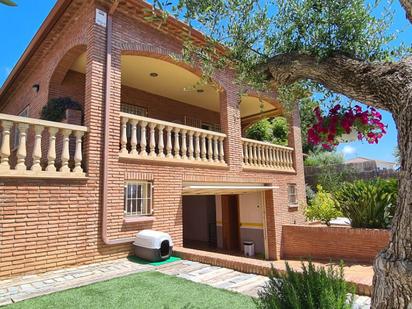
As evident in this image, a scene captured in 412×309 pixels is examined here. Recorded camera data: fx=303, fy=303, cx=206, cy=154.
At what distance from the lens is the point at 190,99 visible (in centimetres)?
1487

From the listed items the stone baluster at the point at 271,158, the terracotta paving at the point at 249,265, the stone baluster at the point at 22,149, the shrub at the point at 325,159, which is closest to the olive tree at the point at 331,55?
the terracotta paving at the point at 249,265

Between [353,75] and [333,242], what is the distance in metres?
8.97

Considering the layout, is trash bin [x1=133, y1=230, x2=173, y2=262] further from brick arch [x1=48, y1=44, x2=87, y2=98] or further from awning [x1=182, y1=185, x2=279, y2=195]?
brick arch [x1=48, y1=44, x2=87, y2=98]

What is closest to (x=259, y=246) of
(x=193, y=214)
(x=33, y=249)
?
(x=193, y=214)

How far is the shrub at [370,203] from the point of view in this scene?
9391mm

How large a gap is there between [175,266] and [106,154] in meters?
3.22

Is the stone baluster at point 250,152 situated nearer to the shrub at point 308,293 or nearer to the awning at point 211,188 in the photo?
the awning at point 211,188

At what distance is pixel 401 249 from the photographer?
2295mm

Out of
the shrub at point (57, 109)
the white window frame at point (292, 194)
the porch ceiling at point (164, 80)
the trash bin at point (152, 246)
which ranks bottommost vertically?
the trash bin at point (152, 246)

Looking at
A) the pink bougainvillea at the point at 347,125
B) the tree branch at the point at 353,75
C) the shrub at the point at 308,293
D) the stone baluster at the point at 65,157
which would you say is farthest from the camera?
the stone baluster at the point at 65,157

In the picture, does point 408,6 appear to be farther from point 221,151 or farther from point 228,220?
point 228,220

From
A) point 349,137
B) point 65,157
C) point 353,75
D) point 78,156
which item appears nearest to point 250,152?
point 78,156

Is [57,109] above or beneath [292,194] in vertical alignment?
above

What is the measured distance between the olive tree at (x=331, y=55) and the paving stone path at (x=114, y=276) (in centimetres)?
237
